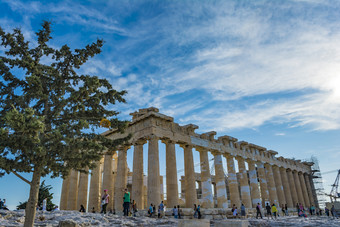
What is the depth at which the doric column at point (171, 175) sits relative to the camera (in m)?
23.5

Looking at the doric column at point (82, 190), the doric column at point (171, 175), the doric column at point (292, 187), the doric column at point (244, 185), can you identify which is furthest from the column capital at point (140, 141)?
the doric column at point (292, 187)

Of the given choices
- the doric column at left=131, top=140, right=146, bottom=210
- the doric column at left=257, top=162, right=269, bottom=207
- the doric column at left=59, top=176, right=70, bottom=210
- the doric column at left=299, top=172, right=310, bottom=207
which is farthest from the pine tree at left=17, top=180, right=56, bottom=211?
the doric column at left=299, top=172, right=310, bottom=207

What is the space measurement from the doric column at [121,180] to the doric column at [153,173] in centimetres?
353

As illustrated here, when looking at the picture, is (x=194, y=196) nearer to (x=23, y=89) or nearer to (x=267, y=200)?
(x=267, y=200)

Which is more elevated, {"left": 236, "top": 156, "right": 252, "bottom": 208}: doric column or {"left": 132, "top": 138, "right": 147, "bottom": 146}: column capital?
{"left": 132, "top": 138, "right": 147, "bottom": 146}: column capital

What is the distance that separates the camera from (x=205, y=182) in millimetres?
27125

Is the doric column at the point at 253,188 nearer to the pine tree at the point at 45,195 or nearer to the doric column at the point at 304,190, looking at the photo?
the doric column at the point at 304,190

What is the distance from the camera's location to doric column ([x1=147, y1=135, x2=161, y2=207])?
72.8 feet

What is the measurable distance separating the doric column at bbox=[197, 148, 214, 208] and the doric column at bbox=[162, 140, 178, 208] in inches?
165

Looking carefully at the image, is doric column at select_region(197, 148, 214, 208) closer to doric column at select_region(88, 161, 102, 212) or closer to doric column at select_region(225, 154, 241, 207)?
doric column at select_region(225, 154, 241, 207)

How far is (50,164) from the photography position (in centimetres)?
1182

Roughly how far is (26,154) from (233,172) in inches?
960

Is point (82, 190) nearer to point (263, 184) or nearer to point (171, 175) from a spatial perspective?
point (171, 175)

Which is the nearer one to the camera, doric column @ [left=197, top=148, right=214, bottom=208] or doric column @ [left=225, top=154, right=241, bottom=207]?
doric column @ [left=197, top=148, right=214, bottom=208]
